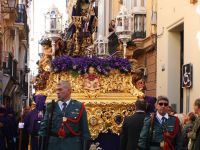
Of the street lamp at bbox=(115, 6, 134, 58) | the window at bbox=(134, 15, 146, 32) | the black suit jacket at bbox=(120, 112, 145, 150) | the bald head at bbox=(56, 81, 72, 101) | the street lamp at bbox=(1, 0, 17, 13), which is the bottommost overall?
the black suit jacket at bbox=(120, 112, 145, 150)

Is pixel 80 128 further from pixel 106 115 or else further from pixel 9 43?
pixel 9 43

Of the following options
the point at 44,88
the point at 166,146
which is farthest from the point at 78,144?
the point at 44,88

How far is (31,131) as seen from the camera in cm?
1507

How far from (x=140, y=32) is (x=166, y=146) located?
1514cm

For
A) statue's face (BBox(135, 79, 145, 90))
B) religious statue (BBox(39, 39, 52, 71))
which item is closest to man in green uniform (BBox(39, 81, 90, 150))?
statue's face (BBox(135, 79, 145, 90))

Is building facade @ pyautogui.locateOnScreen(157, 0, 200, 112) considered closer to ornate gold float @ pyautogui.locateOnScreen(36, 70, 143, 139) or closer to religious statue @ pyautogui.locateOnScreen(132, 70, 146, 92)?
religious statue @ pyautogui.locateOnScreen(132, 70, 146, 92)

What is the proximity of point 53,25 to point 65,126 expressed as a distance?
25.4 ft

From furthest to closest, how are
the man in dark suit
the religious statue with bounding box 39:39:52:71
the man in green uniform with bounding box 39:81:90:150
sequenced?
the religious statue with bounding box 39:39:52:71, the man in dark suit, the man in green uniform with bounding box 39:81:90:150

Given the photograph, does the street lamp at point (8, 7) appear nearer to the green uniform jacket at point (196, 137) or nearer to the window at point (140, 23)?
the window at point (140, 23)

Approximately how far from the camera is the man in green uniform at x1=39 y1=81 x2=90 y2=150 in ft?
28.2

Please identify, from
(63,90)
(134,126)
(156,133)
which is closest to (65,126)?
(63,90)

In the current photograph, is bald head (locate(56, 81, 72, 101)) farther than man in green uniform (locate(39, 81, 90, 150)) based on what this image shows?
No

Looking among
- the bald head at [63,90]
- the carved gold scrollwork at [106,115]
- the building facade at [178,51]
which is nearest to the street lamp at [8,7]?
the building facade at [178,51]

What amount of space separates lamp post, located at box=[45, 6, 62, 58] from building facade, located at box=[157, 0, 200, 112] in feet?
11.2
